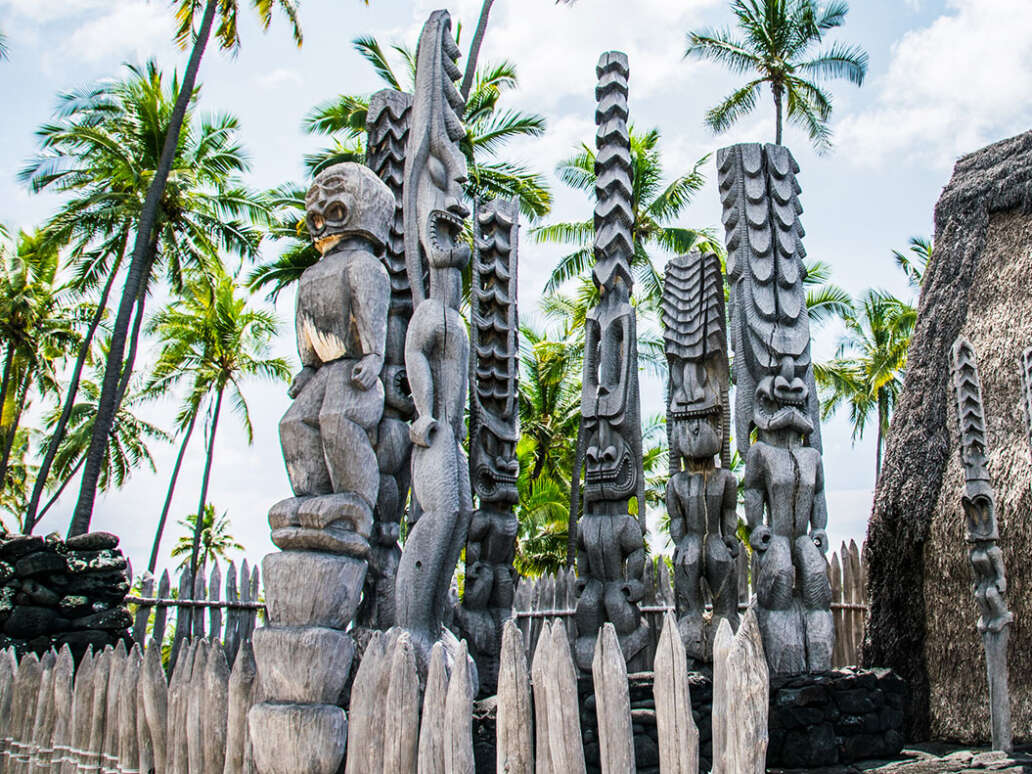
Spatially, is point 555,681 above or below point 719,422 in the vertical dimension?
below

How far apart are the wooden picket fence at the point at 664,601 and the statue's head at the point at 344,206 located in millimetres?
5569

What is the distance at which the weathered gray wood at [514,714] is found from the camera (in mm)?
2727

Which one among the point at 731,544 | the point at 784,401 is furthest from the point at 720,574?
the point at 784,401

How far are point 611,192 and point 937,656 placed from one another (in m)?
4.93

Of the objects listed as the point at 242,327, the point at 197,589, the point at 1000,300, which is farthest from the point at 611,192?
the point at 242,327

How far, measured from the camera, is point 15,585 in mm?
7516

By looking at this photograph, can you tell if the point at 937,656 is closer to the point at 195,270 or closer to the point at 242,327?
the point at 195,270

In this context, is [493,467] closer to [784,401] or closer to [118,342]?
[784,401]

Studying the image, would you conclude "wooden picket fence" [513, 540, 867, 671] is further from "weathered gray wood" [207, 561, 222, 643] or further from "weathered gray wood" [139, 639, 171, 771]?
"weathered gray wood" [139, 639, 171, 771]

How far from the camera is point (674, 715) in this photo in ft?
8.28

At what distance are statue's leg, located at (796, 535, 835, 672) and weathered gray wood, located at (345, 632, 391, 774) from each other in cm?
365

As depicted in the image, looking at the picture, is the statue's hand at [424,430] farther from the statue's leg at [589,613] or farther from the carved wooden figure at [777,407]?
the statue's leg at [589,613]

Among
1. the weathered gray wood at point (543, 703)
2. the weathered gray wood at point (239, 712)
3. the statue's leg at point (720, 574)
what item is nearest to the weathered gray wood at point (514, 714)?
the weathered gray wood at point (543, 703)

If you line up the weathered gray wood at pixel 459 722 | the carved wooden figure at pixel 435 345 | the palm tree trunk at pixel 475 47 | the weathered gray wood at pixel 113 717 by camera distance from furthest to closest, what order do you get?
the palm tree trunk at pixel 475 47 → the carved wooden figure at pixel 435 345 → the weathered gray wood at pixel 113 717 → the weathered gray wood at pixel 459 722
